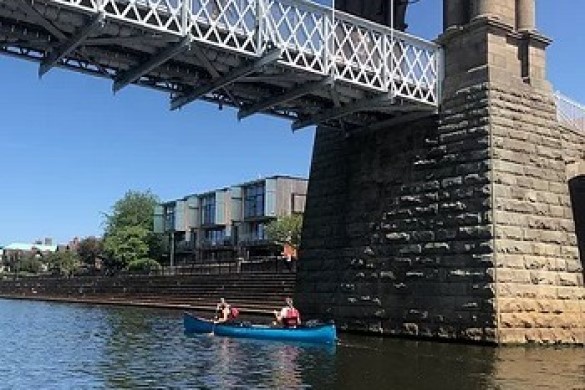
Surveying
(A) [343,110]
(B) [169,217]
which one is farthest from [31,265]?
(A) [343,110]

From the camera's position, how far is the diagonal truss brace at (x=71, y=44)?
2400 cm

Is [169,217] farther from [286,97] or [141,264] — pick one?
[286,97]

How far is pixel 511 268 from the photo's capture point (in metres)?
28.7

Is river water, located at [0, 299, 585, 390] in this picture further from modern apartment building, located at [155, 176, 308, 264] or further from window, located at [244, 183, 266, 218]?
window, located at [244, 183, 266, 218]

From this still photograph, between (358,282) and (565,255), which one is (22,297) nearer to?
(358,282)

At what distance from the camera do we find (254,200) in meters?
108

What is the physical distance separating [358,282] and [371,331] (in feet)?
7.59

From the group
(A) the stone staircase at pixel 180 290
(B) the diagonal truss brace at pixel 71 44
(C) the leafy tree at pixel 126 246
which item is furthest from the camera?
(C) the leafy tree at pixel 126 246

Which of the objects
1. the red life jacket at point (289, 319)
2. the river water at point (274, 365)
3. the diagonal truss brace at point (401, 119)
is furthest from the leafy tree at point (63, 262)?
the river water at point (274, 365)

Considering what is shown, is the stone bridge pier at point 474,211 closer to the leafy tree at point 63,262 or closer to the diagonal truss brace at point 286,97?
the diagonal truss brace at point 286,97

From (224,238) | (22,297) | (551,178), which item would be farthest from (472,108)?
(22,297)

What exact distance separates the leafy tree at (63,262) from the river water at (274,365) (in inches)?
4666

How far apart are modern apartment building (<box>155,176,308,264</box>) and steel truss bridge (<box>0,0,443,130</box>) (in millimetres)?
63822

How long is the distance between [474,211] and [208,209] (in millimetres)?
91016
